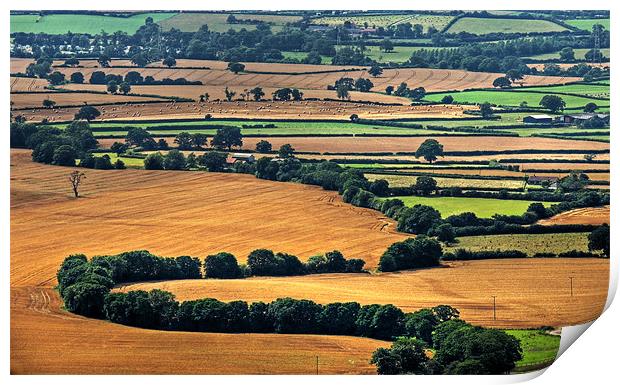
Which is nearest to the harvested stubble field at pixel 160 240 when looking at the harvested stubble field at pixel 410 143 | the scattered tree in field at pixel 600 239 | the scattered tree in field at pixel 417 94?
the harvested stubble field at pixel 410 143

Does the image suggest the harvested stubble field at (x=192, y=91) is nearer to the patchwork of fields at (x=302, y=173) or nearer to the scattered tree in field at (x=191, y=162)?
the patchwork of fields at (x=302, y=173)

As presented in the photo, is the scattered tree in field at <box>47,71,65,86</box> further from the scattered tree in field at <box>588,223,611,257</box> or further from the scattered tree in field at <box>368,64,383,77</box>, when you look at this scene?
the scattered tree in field at <box>588,223,611,257</box>

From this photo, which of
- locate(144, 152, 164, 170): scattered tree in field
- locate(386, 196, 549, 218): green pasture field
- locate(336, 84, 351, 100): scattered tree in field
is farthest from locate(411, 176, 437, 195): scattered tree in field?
locate(144, 152, 164, 170): scattered tree in field

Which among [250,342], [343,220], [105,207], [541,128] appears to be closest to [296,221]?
[343,220]

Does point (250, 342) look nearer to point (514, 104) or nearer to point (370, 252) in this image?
point (370, 252)

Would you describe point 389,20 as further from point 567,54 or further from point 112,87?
point 567,54

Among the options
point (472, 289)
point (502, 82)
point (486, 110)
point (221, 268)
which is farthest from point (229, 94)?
point (472, 289)
